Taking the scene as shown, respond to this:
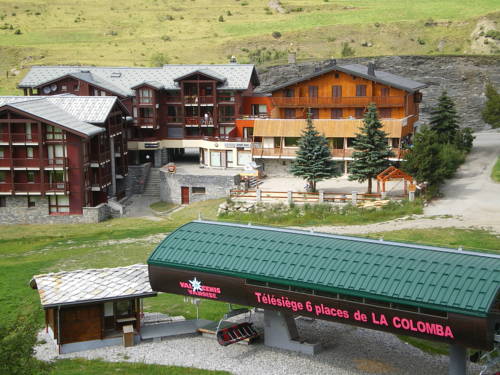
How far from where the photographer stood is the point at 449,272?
100 ft

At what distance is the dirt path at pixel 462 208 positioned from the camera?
54.4 meters

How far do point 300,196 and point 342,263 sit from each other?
3124 centimetres

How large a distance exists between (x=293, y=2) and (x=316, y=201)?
4080 inches

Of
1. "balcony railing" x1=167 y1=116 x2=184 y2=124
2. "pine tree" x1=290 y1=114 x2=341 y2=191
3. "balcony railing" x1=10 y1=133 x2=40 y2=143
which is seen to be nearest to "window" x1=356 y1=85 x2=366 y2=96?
"pine tree" x1=290 y1=114 x2=341 y2=191

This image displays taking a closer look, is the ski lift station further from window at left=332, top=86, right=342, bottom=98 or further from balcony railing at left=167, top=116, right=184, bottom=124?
balcony railing at left=167, top=116, right=184, bottom=124

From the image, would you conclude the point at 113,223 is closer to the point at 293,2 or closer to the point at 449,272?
the point at 449,272

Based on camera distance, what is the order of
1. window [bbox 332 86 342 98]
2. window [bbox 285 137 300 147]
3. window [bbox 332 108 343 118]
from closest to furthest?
window [bbox 285 137 300 147] < window [bbox 332 86 342 98] < window [bbox 332 108 343 118]

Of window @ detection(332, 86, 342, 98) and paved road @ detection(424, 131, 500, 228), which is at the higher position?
window @ detection(332, 86, 342, 98)

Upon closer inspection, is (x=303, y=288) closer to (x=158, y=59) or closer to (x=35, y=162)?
(x=35, y=162)

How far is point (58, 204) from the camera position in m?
68.0

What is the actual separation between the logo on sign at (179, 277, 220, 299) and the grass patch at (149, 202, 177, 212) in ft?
121

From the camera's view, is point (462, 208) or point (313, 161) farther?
point (313, 161)

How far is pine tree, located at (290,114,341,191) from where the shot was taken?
64.6 metres

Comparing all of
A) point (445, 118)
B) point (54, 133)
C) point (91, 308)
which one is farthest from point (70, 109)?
point (91, 308)
